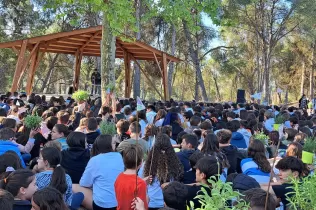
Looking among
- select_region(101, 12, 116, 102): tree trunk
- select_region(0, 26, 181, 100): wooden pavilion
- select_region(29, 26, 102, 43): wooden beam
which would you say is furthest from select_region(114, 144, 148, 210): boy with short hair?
select_region(29, 26, 102, 43): wooden beam

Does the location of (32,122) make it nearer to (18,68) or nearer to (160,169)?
(160,169)

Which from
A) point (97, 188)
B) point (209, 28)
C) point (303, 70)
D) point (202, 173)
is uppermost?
point (209, 28)

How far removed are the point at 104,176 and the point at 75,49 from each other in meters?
20.1

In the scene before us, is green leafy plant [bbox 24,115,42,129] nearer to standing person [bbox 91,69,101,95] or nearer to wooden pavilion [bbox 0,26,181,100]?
wooden pavilion [bbox 0,26,181,100]

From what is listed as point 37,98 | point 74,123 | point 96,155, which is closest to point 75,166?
point 96,155

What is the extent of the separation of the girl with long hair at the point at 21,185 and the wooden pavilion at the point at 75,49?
15.1 meters

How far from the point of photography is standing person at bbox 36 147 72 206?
4.12m

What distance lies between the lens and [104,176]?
488cm

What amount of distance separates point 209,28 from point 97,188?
3269 centimetres

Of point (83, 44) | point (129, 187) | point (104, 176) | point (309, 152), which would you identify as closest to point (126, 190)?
point (129, 187)

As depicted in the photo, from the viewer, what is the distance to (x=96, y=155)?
5.12 m

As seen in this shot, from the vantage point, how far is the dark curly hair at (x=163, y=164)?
455 cm

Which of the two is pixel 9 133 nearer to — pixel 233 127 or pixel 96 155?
pixel 96 155

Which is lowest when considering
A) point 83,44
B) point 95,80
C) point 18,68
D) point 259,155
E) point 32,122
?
point 259,155
